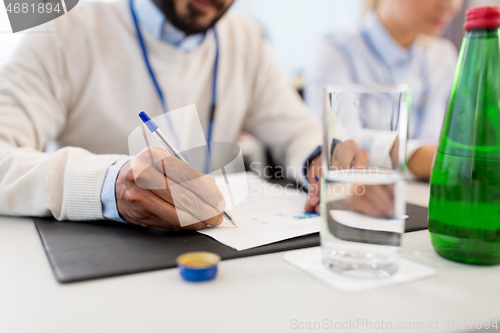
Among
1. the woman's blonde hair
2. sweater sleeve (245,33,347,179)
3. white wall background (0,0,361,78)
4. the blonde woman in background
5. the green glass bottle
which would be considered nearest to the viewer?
the green glass bottle

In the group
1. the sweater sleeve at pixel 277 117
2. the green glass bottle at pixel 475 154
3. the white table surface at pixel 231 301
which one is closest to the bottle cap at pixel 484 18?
the green glass bottle at pixel 475 154

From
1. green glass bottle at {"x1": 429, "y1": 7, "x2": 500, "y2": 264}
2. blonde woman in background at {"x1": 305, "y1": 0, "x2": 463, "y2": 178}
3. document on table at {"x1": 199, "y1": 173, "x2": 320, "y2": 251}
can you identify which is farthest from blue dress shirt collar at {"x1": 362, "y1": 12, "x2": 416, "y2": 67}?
green glass bottle at {"x1": 429, "y1": 7, "x2": 500, "y2": 264}

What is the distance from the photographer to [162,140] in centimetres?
50

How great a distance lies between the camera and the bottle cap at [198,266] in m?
0.36

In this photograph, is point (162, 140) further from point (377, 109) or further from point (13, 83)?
point (13, 83)

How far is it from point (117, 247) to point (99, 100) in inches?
23.9

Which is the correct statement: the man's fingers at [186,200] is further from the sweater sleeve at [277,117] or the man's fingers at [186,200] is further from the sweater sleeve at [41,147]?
the sweater sleeve at [277,117]

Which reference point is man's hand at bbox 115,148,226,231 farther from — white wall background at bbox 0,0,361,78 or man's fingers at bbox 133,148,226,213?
white wall background at bbox 0,0,361,78

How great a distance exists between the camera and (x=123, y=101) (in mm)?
984

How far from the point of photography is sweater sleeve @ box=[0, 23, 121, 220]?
0.56 metres

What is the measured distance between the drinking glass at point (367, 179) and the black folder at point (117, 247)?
0.10 meters

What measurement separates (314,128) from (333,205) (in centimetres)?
72

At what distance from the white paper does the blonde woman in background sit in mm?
1057

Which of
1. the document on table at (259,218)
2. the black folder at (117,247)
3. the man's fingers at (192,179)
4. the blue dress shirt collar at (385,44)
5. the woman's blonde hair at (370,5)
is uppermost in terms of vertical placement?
the woman's blonde hair at (370,5)
